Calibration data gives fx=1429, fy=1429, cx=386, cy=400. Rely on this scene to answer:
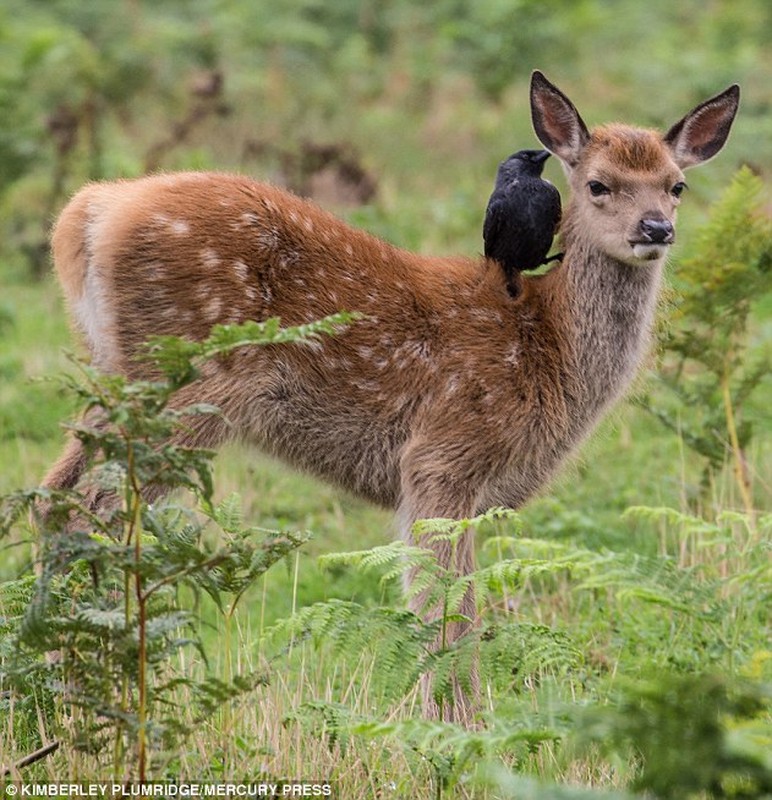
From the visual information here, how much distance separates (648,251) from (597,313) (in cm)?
46

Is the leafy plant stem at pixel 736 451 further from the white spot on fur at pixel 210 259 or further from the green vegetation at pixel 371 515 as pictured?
the white spot on fur at pixel 210 259

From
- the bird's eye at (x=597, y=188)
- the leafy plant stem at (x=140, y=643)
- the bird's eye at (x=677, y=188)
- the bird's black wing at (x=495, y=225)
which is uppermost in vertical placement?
the bird's eye at (x=677, y=188)

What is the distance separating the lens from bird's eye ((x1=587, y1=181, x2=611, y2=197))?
20.1ft

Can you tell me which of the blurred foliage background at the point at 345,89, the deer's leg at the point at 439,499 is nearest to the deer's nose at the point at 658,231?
the deer's leg at the point at 439,499

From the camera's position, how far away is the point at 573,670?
530cm

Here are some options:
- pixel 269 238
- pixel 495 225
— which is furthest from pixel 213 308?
pixel 495 225

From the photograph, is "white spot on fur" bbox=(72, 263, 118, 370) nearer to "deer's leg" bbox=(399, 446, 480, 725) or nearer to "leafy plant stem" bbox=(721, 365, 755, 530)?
"deer's leg" bbox=(399, 446, 480, 725)

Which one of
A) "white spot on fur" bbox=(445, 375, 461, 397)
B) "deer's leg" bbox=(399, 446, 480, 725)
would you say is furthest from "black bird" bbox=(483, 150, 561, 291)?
"deer's leg" bbox=(399, 446, 480, 725)

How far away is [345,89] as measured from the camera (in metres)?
16.1

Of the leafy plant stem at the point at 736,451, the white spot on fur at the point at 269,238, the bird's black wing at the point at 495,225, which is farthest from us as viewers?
the leafy plant stem at the point at 736,451

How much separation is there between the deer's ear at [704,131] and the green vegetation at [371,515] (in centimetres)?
66

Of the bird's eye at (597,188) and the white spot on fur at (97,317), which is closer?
the white spot on fur at (97,317)

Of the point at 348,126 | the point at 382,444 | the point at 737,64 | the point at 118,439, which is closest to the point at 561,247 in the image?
the point at 382,444

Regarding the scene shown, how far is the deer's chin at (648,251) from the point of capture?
5.87 metres
